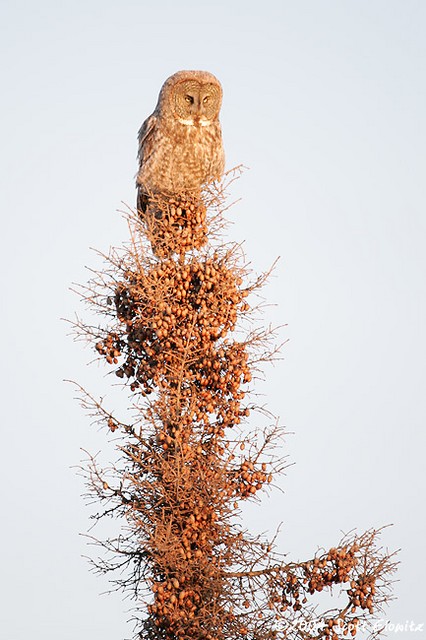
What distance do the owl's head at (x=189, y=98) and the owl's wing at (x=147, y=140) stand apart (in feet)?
0.74

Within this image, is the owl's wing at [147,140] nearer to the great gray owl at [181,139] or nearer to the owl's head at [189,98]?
the great gray owl at [181,139]

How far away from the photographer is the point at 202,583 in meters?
11.8

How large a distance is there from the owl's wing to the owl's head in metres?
0.23

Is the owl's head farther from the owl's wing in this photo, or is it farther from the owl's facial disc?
the owl's wing

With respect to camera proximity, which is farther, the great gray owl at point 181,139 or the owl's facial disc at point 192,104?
the owl's facial disc at point 192,104

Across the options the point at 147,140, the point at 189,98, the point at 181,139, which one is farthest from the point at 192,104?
the point at 147,140

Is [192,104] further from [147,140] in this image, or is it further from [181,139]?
[147,140]

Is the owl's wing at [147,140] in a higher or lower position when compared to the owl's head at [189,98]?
lower

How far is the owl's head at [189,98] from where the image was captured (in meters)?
16.2

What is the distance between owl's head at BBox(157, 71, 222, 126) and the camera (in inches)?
639

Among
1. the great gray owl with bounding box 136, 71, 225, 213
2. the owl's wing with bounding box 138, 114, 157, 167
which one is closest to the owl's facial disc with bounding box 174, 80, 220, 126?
the great gray owl with bounding box 136, 71, 225, 213

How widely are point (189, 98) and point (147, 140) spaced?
2.74 ft

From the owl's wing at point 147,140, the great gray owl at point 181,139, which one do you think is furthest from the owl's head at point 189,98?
the owl's wing at point 147,140

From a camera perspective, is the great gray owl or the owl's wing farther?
the owl's wing
